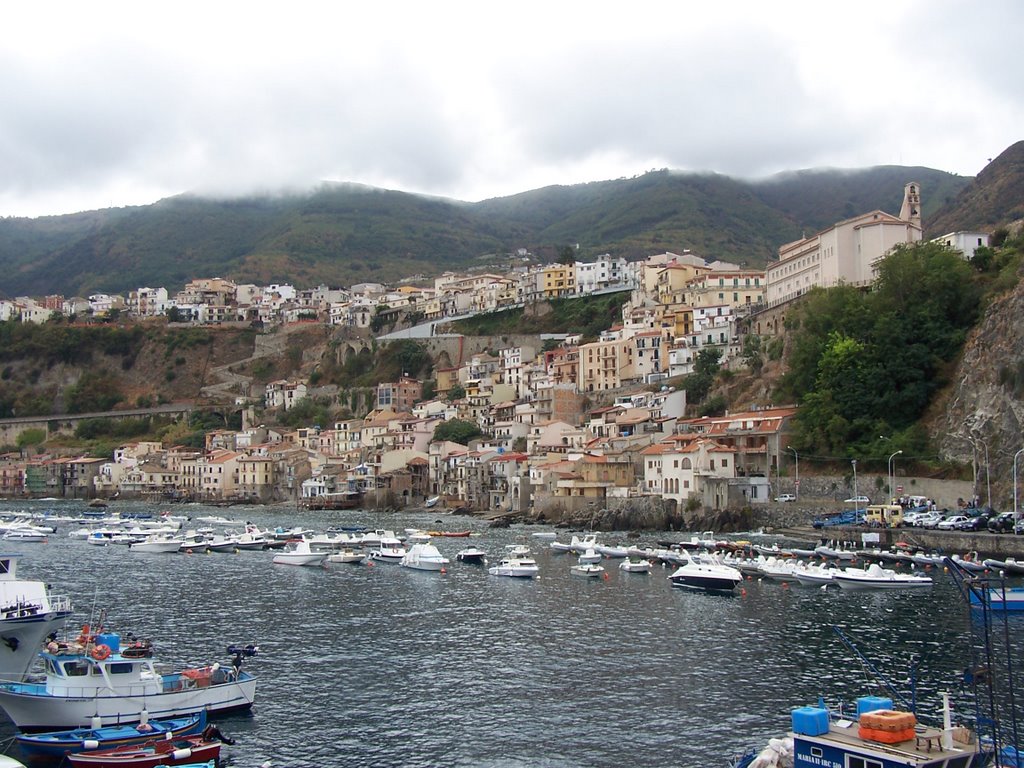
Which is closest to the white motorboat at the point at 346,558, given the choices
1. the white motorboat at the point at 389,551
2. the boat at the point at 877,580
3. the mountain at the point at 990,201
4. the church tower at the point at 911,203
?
the white motorboat at the point at 389,551

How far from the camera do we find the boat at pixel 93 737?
75.9 feet

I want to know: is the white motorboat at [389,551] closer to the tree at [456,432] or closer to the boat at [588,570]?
the boat at [588,570]

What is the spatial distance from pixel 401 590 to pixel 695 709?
25.1m

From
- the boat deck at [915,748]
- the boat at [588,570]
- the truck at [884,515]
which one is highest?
the truck at [884,515]

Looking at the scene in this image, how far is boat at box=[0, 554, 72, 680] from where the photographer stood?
2734 cm

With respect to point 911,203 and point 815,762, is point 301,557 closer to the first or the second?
point 815,762

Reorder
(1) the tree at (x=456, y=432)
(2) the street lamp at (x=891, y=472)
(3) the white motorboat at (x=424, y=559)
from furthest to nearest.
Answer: (1) the tree at (x=456, y=432), (2) the street lamp at (x=891, y=472), (3) the white motorboat at (x=424, y=559)

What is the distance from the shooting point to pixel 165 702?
25859 mm

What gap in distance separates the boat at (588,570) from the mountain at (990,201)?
3975 inches

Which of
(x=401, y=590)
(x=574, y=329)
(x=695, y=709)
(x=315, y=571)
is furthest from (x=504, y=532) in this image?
(x=574, y=329)

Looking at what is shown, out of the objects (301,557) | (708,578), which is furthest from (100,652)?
(301,557)

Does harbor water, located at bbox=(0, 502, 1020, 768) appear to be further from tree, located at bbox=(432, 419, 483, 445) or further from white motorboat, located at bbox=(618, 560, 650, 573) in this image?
tree, located at bbox=(432, 419, 483, 445)

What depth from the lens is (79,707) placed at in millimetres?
25047

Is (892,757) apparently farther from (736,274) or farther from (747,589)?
(736,274)
